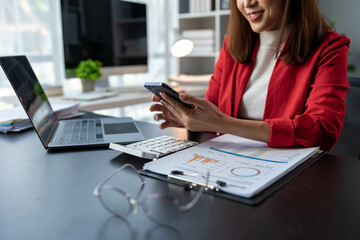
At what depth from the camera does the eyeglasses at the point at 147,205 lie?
52 centimetres

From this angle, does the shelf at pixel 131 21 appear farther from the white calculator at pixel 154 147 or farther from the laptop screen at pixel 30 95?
the white calculator at pixel 154 147

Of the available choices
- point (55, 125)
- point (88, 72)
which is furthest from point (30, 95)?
point (88, 72)

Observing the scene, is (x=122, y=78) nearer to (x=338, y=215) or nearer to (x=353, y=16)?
(x=353, y=16)

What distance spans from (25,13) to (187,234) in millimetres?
2499

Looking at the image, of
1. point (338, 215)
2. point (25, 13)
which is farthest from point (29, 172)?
point (25, 13)

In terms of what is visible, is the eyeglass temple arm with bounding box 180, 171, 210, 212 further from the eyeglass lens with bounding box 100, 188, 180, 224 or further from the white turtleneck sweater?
the white turtleneck sweater

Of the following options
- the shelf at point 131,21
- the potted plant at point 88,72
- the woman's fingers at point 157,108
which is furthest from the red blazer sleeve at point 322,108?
the shelf at point 131,21

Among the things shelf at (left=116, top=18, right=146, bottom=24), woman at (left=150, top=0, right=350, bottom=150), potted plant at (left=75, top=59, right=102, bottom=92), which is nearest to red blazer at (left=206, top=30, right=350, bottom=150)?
woman at (left=150, top=0, right=350, bottom=150)

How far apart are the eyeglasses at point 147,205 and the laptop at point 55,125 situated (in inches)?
16.8

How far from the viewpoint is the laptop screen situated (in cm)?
94

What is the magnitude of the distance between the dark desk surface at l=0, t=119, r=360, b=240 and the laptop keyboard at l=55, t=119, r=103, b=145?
0.18 meters

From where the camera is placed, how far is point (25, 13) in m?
2.50

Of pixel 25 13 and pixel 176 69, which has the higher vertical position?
pixel 25 13

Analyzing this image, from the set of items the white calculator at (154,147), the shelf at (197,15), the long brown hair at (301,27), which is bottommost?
the white calculator at (154,147)
